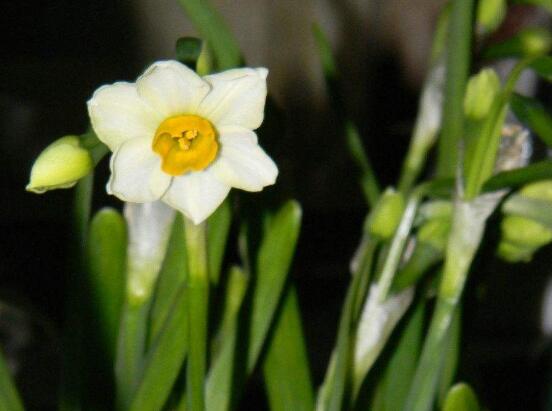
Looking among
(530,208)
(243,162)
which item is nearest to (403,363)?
(530,208)

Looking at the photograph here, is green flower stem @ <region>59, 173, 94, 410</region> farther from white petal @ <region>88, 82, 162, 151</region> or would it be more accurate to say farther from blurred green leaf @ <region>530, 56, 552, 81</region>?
blurred green leaf @ <region>530, 56, 552, 81</region>

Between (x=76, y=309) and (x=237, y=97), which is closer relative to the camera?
(x=237, y=97)

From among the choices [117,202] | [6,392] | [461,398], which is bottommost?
[117,202]

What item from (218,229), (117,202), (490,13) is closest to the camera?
(218,229)

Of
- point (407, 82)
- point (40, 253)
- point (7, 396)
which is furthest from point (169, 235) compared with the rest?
point (407, 82)

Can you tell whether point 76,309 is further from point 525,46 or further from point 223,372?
point 525,46

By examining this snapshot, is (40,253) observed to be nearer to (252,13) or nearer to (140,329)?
(252,13)

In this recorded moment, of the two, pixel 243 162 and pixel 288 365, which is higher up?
pixel 243 162

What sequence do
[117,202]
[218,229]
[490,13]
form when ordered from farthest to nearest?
1. [117,202]
2. [490,13]
3. [218,229]
